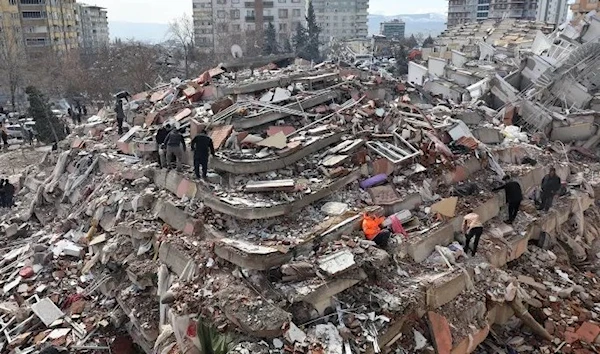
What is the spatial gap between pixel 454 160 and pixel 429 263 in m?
3.37

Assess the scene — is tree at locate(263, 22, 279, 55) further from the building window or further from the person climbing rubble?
the person climbing rubble

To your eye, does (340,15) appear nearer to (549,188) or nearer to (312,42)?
(312,42)

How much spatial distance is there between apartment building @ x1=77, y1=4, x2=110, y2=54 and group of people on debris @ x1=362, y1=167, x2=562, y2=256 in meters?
55.0

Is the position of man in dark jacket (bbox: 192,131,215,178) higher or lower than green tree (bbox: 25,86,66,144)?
higher

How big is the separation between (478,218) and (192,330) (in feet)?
17.3

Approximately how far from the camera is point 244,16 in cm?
5406

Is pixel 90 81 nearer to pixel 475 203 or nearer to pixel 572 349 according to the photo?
pixel 475 203

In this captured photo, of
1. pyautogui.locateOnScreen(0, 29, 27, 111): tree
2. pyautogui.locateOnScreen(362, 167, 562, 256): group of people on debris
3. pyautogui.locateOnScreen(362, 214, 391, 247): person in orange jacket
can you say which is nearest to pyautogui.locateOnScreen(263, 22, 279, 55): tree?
pyautogui.locateOnScreen(0, 29, 27, 111): tree

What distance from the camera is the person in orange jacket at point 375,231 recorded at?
774 centimetres

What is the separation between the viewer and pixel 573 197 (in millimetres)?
11023

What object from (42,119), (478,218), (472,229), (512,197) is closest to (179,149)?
(472,229)

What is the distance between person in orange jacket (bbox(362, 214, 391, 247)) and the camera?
7738mm

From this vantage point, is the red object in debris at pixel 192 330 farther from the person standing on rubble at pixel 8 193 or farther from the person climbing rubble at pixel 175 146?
the person standing on rubble at pixel 8 193

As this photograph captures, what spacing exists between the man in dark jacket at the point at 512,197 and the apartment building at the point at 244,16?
44.7 metres
